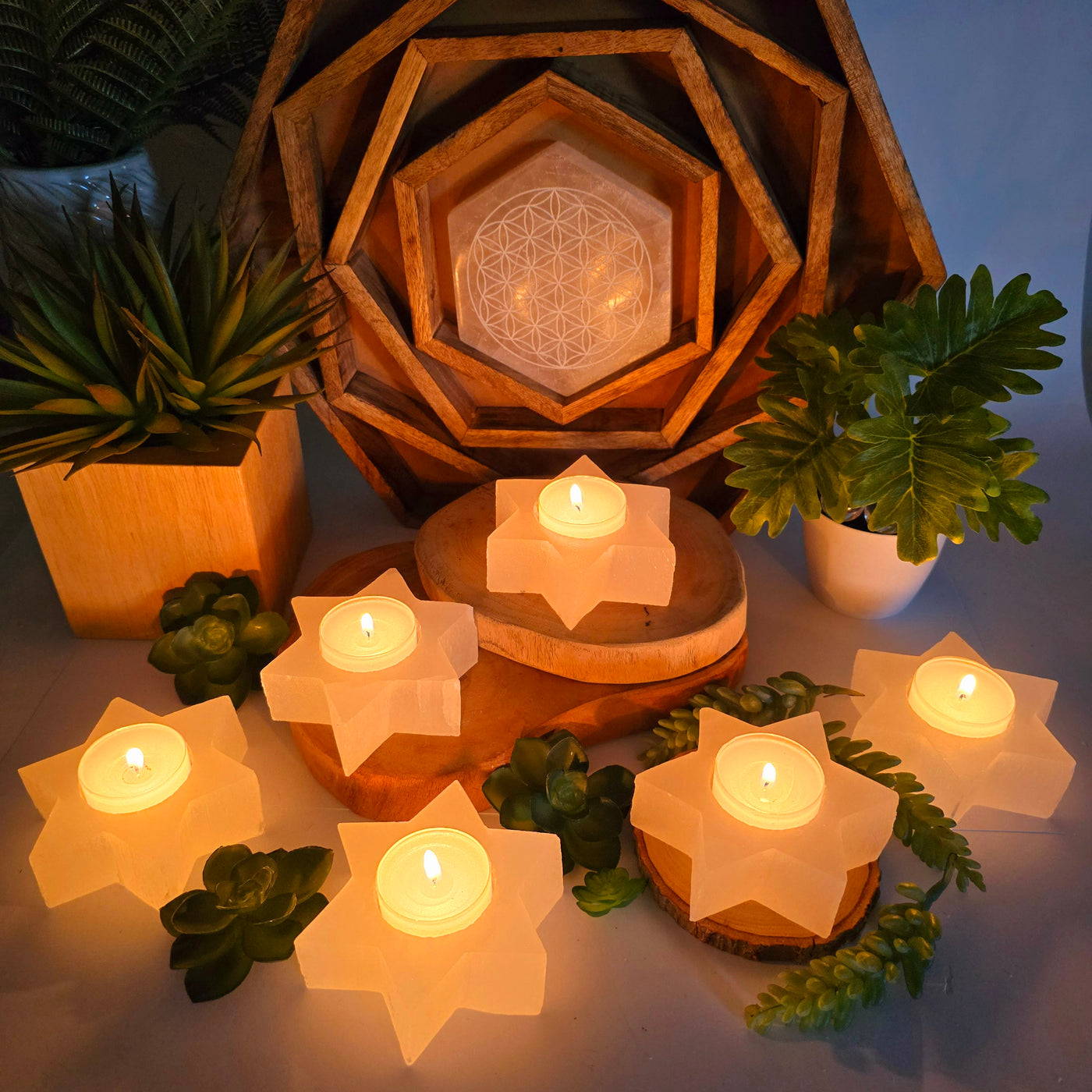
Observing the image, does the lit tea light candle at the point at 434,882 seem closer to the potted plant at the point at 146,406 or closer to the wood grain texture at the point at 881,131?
the potted plant at the point at 146,406

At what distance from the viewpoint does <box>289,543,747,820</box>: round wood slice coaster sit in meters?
0.93

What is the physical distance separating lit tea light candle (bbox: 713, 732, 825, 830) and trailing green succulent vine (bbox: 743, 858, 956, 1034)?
0.11 meters

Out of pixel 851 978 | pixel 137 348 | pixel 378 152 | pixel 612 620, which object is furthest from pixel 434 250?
pixel 851 978

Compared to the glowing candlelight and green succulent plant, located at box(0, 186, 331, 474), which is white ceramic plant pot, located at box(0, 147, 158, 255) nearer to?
green succulent plant, located at box(0, 186, 331, 474)

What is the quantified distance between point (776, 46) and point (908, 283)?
289 millimetres

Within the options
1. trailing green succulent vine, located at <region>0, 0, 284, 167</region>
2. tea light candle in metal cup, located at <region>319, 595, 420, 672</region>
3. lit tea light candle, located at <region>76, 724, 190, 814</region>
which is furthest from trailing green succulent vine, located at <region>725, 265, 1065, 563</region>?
trailing green succulent vine, located at <region>0, 0, 284, 167</region>

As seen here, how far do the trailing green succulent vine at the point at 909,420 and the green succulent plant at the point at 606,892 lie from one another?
372 mm

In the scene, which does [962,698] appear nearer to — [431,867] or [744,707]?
A: [744,707]

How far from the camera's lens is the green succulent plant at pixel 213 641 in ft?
3.35

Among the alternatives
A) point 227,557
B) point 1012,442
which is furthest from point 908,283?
point 227,557

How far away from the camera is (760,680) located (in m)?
1.11

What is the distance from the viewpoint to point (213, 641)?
1021mm

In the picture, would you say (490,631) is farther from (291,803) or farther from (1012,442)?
(1012,442)

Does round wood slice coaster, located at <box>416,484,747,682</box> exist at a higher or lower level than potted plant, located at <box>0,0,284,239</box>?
lower
